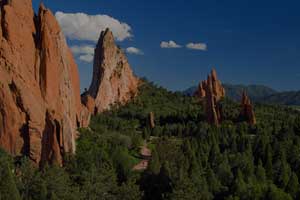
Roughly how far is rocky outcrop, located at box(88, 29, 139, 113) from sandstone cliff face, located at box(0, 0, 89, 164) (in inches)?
1814

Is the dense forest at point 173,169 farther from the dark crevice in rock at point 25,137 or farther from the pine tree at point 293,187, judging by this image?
the dark crevice in rock at point 25,137

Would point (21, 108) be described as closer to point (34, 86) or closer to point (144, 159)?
point (34, 86)

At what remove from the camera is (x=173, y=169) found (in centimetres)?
4503

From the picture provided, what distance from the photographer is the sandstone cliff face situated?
5288cm

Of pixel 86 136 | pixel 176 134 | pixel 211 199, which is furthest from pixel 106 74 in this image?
pixel 211 199

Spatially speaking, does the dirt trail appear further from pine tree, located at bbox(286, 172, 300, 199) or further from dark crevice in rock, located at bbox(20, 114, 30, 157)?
pine tree, located at bbox(286, 172, 300, 199)

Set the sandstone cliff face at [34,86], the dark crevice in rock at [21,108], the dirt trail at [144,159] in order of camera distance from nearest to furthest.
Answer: the sandstone cliff face at [34,86]
the dark crevice in rock at [21,108]
the dirt trail at [144,159]

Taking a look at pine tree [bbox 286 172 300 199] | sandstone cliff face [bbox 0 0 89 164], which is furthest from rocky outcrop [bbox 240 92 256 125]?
pine tree [bbox 286 172 300 199]

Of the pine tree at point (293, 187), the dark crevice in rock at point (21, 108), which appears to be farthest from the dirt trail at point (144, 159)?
the pine tree at point (293, 187)

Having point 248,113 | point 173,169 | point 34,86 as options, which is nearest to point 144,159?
point 173,169

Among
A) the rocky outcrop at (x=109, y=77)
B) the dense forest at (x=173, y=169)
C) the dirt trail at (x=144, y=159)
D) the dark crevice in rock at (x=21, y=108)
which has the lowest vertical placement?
the dirt trail at (x=144, y=159)

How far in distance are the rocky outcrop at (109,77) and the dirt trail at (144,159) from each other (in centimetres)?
3698

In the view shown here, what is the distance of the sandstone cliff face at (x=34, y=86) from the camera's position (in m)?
52.9

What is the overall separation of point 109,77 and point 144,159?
180 ft
